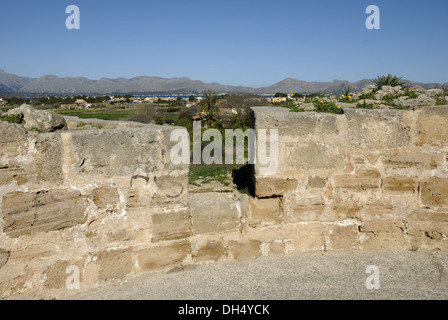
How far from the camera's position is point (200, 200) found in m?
3.38

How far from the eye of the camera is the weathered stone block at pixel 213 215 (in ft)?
10.7

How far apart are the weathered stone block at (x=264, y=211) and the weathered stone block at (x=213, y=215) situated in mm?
170

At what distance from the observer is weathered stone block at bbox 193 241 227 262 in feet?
10.8

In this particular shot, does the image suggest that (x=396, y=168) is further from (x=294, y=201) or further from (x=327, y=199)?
(x=294, y=201)

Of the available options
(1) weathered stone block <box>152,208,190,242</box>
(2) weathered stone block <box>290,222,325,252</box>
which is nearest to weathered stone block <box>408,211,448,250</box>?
(2) weathered stone block <box>290,222,325,252</box>

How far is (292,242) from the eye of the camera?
3498 mm

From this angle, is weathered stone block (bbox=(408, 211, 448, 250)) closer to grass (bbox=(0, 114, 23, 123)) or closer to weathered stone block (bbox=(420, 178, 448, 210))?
weathered stone block (bbox=(420, 178, 448, 210))

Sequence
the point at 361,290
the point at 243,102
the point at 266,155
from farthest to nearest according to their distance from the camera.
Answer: the point at 243,102
the point at 266,155
the point at 361,290

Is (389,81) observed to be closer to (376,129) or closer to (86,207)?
(376,129)

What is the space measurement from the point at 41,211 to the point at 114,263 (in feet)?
2.55

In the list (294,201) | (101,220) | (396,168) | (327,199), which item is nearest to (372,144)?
(396,168)

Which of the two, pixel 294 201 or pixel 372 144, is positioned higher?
pixel 372 144
